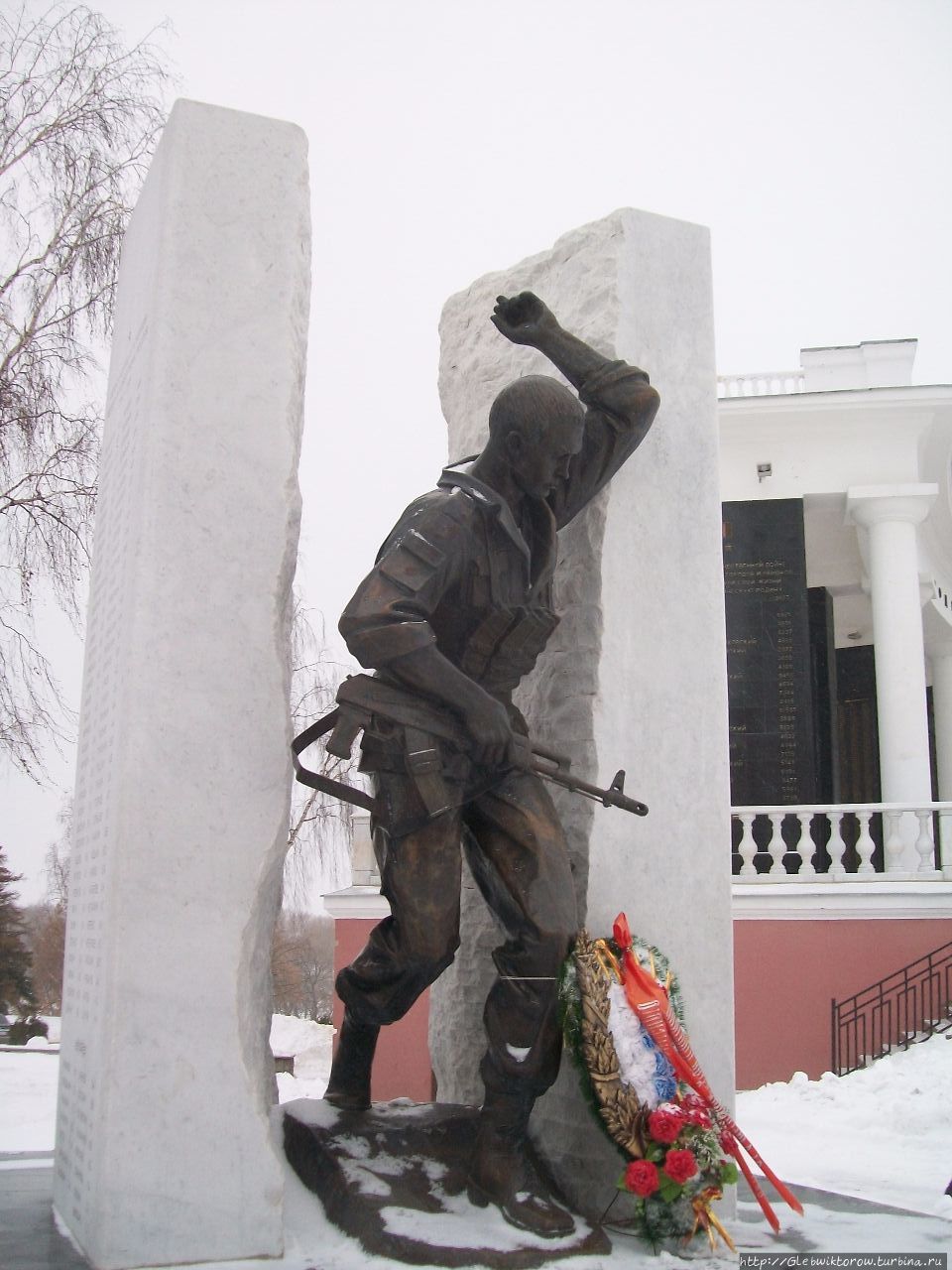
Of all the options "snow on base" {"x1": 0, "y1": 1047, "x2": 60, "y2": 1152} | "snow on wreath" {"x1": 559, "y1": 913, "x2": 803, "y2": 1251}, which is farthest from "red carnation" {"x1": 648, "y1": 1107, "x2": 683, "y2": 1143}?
"snow on base" {"x1": 0, "y1": 1047, "x2": 60, "y2": 1152}

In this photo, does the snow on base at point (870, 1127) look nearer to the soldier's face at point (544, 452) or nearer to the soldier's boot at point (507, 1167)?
the soldier's boot at point (507, 1167)

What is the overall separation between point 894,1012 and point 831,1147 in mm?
3943

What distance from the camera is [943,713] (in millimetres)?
19672

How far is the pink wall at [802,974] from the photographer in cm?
1128

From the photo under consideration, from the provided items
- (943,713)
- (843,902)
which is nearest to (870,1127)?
(843,902)

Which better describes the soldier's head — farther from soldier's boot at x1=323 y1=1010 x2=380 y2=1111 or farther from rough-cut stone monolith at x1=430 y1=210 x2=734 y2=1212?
soldier's boot at x1=323 y1=1010 x2=380 y2=1111

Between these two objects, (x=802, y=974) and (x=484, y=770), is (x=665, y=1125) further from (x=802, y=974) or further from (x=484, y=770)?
(x=802, y=974)

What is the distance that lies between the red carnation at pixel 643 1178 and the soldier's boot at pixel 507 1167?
0.74 ft

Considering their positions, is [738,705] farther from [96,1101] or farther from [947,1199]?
[96,1101]

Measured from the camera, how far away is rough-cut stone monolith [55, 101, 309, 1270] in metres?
3.65

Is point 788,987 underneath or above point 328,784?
Answer: underneath

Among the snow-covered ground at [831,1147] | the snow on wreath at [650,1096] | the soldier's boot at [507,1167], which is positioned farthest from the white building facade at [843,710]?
the soldier's boot at [507,1167]

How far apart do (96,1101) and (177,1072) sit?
243 mm

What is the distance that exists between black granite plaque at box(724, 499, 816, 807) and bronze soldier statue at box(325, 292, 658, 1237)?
32.7ft
